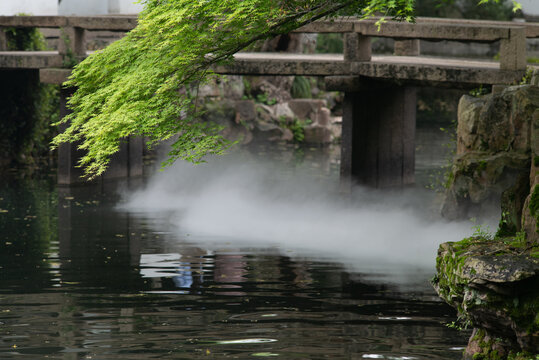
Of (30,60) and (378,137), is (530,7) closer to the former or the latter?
(378,137)

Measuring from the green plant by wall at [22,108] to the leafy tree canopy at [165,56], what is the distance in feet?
39.8

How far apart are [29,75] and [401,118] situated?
9.79m

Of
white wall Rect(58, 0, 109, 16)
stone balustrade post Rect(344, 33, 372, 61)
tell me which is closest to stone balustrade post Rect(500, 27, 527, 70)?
stone balustrade post Rect(344, 33, 372, 61)

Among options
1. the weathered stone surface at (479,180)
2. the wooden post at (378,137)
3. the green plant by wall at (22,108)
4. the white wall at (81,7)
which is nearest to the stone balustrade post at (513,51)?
the weathered stone surface at (479,180)

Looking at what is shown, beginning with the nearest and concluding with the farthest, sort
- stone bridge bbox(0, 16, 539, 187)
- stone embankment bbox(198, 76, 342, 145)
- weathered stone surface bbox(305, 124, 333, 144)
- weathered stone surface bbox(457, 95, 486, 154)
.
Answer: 1. weathered stone surface bbox(457, 95, 486, 154)
2. stone bridge bbox(0, 16, 539, 187)
3. stone embankment bbox(198, 76, 342, 145)
4. weathered stone surface bbox(305, 124, 333, 144)

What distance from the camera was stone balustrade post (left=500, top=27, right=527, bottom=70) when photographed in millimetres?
14523

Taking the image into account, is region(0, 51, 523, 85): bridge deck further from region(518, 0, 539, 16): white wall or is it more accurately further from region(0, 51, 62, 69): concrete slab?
region(518, 0, 539, 16): white wall

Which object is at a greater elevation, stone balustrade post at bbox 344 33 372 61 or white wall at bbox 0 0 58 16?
white wall at bbox 0 0 58 16

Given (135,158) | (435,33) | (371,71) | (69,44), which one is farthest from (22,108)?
(435,33)

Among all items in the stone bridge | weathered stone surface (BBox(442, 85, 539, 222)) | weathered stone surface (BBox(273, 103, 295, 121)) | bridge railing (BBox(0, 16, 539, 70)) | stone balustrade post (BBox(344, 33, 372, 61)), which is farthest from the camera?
weathered stone surface (BBox(273, 103, 295, 121))

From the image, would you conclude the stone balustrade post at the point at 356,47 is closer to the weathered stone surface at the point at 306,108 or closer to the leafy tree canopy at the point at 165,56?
the leafy tree canopy at the point at 165,56

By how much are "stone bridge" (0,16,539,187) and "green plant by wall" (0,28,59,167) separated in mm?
3074

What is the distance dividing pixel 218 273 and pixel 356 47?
627cm

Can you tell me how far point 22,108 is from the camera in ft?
77.8
